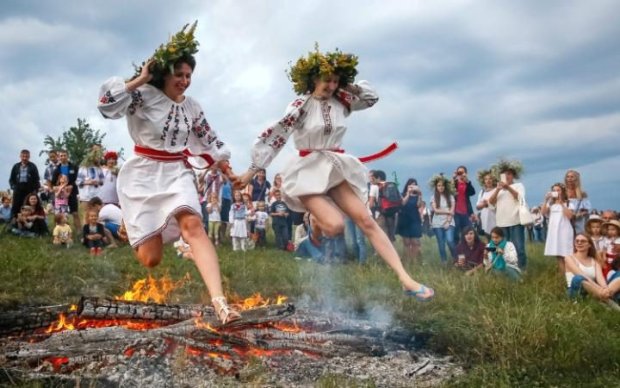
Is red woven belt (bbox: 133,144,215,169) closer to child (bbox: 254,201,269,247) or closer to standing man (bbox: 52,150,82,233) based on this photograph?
child (bbox: 254,201,269,247)

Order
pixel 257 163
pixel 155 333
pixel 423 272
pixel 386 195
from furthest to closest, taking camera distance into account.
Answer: pixel 386 195 < pixel 423 272 < pixel 257 163 < pixel 155 333

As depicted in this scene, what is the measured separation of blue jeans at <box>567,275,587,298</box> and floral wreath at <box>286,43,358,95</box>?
4.28 m

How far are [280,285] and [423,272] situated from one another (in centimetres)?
243

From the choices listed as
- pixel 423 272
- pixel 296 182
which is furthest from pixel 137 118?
pixel 423 272

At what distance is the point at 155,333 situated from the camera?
18.6 feet

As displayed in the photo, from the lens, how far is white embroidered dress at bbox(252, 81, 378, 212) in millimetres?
6621

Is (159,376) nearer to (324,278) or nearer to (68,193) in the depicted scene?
(324,278)

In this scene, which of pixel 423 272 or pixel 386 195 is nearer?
pixel 423 272

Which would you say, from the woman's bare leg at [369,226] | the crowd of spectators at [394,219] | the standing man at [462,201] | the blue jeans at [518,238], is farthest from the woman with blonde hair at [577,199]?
the woman's bare leg at [369,226]

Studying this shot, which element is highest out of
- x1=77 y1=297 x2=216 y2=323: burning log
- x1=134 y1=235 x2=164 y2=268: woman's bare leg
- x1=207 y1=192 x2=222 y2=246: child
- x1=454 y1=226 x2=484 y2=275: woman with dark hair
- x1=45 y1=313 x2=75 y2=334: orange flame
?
x1=207 y1=192 x2=222 y2=246: child

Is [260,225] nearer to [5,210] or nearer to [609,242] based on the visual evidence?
[5,210]

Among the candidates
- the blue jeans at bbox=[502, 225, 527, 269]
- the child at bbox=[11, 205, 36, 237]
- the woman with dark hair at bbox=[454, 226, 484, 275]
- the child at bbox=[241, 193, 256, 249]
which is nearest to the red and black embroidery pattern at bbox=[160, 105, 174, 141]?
the woman with dark hair at bbox=[454, 226, 484, 275]

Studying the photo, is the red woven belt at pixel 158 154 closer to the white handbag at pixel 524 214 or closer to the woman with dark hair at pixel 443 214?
the white handbag at pixel 524 214

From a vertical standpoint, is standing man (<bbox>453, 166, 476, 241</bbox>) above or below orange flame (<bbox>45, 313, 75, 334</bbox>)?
above
